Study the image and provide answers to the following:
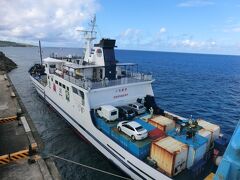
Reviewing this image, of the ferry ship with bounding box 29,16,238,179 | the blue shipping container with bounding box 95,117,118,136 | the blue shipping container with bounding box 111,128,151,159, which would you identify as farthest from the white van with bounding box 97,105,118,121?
the blue shipping container with bounding box 111,128,151,159

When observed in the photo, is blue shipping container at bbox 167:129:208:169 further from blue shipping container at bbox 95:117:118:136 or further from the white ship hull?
blue shipping container at bbox 95:117:118:136

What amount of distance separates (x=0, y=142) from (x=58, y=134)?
26.4ft

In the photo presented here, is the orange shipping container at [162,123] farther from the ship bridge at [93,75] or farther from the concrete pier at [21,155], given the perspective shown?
the concrete pier at [21,155]

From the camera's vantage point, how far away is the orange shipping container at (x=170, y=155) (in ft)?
47.1

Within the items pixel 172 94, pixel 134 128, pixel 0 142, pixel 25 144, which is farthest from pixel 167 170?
pixel 172 94

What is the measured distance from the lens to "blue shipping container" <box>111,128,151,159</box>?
16.4 metres

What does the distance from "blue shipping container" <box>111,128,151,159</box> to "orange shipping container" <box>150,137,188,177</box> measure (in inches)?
34.8

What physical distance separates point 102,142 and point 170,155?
806cm

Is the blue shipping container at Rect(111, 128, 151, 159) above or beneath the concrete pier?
above

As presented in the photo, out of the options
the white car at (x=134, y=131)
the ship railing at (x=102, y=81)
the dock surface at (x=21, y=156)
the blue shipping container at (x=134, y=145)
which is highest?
the ship railing at (x=102, y=81)

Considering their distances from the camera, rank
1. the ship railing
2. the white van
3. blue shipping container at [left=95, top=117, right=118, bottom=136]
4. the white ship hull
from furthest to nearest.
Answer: the ship railing, the white van, blue shipping container at [left=95, top=117, right=118, bottom=136], the white ship hull

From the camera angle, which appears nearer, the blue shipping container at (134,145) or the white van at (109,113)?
the blue shipping container at (134,145)

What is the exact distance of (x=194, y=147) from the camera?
15469 mm

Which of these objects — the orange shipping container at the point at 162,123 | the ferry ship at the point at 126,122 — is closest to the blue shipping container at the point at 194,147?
the ferry ship at the point at 126,122
